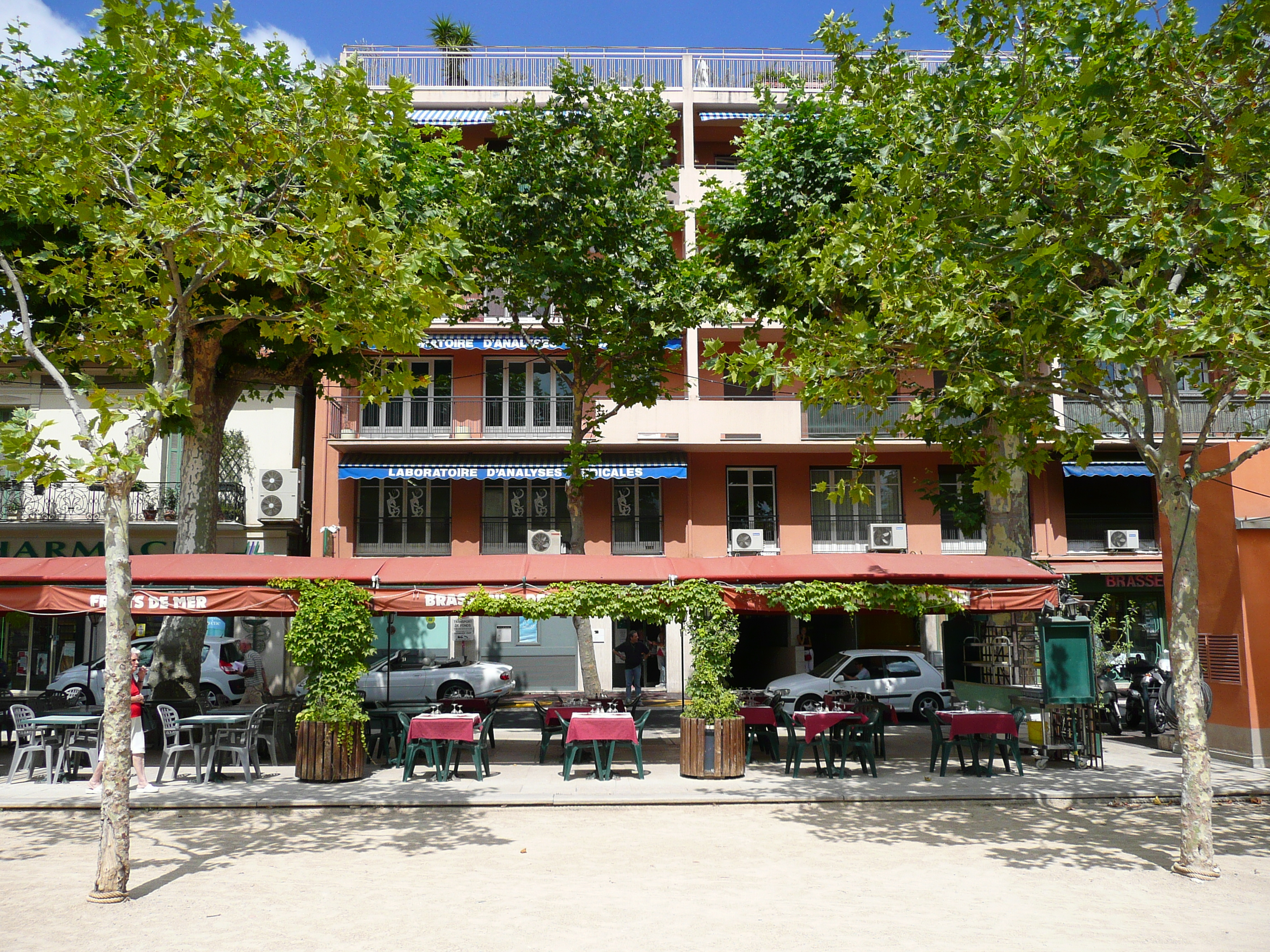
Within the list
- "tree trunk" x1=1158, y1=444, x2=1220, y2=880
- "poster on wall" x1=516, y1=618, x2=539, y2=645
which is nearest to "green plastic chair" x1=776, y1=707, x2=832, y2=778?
"tree trunk" x1=1158, y1=444, x2=1220, y2=880

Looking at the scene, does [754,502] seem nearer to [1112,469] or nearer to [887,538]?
[887,538]

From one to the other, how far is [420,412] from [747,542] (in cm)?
926

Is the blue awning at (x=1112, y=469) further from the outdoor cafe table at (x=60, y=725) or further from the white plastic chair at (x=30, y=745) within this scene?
the white plastic chair at (x=30, y=745)

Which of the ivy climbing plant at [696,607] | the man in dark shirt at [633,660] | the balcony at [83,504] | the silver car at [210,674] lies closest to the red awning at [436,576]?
the ivy climbing plant at [696,607]

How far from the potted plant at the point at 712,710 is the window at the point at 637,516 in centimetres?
1289

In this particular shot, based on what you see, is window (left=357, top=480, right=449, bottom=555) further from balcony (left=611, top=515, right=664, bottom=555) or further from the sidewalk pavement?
the sidewalk pavement

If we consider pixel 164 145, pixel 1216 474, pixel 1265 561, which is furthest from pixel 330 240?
pixel 1265 561

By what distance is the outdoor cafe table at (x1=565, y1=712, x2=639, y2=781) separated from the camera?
11.8 meters

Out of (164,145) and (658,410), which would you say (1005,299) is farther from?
(658,410)

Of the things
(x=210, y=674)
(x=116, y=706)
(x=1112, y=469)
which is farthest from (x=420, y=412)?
(x=116, y=706)

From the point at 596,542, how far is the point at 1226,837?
17.8 meters

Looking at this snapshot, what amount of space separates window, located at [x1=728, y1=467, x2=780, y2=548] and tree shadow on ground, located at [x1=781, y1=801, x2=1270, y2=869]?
15200 millimetres

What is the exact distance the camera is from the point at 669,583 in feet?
41.4

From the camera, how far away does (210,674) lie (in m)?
20.9
